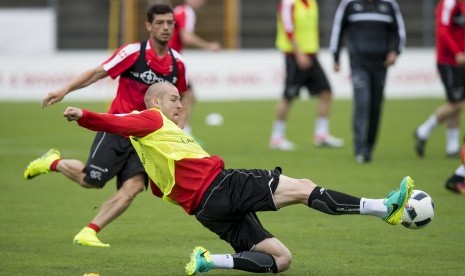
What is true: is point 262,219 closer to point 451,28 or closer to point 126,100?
point 126,100

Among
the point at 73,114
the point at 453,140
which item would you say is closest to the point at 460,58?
the point at 453,140

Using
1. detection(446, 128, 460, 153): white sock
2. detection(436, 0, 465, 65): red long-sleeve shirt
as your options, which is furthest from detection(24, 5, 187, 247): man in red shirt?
detection(446, 128, 460, 153): white sock

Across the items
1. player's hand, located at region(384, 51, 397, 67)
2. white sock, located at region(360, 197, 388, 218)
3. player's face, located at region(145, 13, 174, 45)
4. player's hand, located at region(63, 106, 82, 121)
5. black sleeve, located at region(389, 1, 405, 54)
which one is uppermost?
player's face, located at region(145, 13, 174, 45)

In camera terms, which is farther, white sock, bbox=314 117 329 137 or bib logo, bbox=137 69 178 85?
white sock, bbox=314 117 329 137

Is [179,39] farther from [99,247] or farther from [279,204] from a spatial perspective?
[279,204]

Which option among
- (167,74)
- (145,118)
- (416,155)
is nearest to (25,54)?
(416,155)

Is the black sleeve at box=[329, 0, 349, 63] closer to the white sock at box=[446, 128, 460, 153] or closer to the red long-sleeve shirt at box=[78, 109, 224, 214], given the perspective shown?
the white sock at box=[446, 128, 460, 153]

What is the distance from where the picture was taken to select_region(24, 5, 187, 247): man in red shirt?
935 centimetres

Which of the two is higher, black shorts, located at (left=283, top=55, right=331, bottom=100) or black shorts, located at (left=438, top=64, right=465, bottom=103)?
black shorts, located at (left=438, top=64, right=465, bottom=103)

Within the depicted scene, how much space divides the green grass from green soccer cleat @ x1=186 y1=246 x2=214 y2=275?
0.60 meters

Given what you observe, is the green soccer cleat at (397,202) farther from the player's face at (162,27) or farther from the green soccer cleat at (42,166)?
the green soccer cleat at (42,166)

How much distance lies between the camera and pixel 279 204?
7551mm

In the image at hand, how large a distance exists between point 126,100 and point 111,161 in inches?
24.3

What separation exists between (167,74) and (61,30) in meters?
22.4
